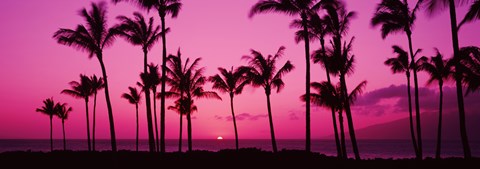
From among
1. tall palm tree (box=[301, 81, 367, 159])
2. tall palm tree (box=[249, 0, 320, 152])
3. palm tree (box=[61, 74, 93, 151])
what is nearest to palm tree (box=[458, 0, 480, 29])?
tall palm tree (box=[249, 0, 320, 152])

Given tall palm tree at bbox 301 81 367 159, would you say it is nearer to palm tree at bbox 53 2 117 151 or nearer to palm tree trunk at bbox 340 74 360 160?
palm tree trunk at bbox 340 74 360 160

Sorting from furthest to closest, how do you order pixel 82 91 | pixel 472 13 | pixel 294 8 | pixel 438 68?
pixel 82 91 < pixel 438 68 < pixel 294 8 < pixel 472 13

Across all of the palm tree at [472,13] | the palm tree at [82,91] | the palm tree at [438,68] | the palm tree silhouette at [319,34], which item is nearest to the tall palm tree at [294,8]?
the palm tree silhouette at [319,34]

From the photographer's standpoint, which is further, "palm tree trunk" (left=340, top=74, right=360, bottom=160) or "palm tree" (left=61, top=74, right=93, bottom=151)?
"palm tree" (left=61, top=74, right=93, bottom=151)

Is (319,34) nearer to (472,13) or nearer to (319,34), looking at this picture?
(319,34)

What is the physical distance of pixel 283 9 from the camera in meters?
20.5

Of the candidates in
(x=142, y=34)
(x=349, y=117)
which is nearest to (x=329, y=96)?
(x=349, y=117)

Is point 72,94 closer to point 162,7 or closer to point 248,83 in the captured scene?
point 248,83

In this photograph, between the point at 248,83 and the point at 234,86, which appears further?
the point at 234,86

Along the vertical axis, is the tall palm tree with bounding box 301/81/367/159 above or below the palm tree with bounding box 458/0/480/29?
below

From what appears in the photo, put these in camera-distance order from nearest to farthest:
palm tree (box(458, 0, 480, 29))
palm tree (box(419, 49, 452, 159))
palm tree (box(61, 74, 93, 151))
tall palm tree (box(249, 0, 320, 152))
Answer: palm tree (box(458, 0, 480, 29))
tall palm tree (box(249, 0, 320, 152))
palm tree (box(419, 49, 452, 159))
palm tree (box(61, 74, 93, 151))

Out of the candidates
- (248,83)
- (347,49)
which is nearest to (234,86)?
(248,83)

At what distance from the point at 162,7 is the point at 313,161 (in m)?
11.1

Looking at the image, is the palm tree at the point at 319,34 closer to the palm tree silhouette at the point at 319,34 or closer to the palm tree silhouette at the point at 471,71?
the palm tree silhouette at the point at 319,34
